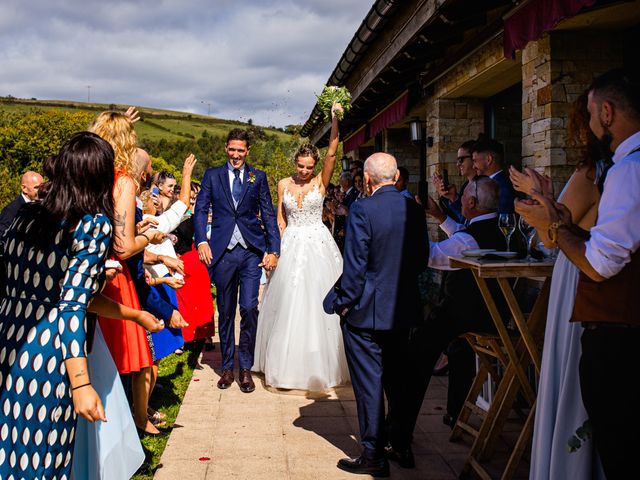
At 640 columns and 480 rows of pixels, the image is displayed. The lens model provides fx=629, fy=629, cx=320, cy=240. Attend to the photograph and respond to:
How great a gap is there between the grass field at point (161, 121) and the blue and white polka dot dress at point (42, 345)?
66.8 m

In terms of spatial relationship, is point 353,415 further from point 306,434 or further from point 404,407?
point 404,407

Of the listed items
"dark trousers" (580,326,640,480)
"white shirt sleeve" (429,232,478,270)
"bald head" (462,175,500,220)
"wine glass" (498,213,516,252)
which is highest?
"bald head" (462,175,500,220)

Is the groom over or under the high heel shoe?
over

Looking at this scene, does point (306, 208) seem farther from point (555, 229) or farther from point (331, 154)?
point (555, 229)

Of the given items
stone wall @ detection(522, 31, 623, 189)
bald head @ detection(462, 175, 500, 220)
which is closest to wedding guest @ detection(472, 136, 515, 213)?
stone wall @ detection(522, 31, 623, 189)

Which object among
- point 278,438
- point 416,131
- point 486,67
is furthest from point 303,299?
point 416,131

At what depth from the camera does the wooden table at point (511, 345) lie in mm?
3111

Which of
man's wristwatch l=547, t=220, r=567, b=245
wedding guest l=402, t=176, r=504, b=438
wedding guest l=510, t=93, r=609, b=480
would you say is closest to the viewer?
man's wristwatch l=547, t=220, r=567, b=245

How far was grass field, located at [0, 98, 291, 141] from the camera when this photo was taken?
72456 mm

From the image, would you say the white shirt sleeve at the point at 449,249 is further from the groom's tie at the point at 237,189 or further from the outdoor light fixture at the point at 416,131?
the outdoor light fixture at the point at 416,131

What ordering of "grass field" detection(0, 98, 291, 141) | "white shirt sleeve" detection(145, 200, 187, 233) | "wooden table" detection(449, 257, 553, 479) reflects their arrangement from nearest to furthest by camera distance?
"wooden table" detection(449, 257, 553, 479), "white shirt sleeve" detection(145, 200, 187, 233), "grass field" detection(0, 98, 291, 141)

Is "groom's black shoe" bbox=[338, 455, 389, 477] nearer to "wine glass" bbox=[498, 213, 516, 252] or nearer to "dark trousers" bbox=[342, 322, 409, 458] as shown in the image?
"dark trousers" bbox=[342, 322, 409, 458]

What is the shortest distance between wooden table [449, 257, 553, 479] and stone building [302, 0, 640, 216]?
70.5 inches

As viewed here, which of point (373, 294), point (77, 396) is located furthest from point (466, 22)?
point (77, 396)
